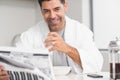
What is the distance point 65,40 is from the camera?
1.59 meters

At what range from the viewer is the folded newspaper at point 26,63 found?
942mm

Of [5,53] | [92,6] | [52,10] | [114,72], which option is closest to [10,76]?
[5,53]

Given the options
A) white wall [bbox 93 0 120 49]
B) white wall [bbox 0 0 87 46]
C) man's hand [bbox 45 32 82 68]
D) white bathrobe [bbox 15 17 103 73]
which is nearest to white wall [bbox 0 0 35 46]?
white wall [bbox 0 0 87 46]

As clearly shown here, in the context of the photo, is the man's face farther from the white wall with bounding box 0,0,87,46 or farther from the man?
the white wall with bounding box 0,0,87,46

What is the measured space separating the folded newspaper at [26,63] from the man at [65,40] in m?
0.34

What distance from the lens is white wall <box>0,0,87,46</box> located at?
2453 mm

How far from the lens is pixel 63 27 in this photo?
1.65m

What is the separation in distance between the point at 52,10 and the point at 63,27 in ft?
0.51

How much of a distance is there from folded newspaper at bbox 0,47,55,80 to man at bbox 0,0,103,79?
13.2 inches

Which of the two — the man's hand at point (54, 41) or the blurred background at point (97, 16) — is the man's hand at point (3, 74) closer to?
the man's hand at point (54, 41)

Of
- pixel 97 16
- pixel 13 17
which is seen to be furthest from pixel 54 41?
pixel 13 17

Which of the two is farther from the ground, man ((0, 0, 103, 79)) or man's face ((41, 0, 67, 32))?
man's face ((41, 0, 67, 32))

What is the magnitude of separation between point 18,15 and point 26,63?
1732 mm

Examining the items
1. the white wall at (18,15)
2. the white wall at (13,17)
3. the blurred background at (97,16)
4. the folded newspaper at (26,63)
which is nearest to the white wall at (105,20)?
the blurred background at (97,16)
